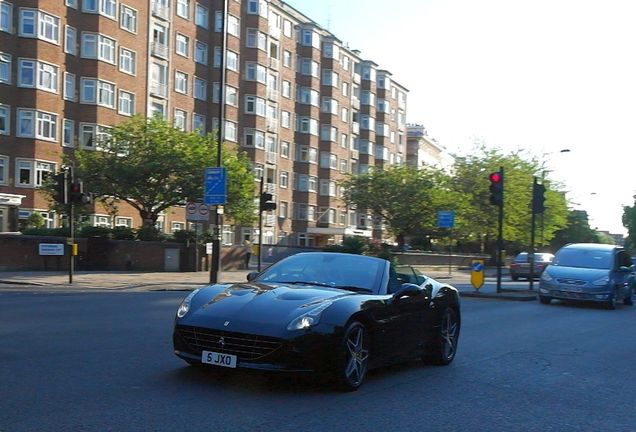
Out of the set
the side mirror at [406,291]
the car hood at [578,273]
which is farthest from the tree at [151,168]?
the side mirror at [406,291]

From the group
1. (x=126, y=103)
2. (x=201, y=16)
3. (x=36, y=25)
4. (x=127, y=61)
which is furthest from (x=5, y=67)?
(x=201, y=16)

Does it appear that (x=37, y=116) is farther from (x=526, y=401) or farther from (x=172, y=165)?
(x=526, y=401)

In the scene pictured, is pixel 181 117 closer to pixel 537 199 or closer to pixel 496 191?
pixel 537 199

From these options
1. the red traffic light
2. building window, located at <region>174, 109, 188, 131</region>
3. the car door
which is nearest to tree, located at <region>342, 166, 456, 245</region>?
building window, located at <region>174, 109, 188, 131</region>

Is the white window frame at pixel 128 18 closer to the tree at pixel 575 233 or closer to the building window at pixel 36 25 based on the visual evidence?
the building window at pixel 36 25

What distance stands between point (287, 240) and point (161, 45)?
921 inches

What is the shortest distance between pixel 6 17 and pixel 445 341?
41.2 meters

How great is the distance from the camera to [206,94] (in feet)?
202

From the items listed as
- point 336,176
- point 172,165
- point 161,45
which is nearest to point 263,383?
point 172,165

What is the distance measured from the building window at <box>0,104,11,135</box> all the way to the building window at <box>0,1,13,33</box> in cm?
432

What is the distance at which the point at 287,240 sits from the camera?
2840 inches

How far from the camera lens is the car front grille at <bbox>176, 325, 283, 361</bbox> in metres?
7.03

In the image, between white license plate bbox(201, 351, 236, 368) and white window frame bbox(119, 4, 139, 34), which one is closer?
white license plate bbox(201, 351, 236, 368)

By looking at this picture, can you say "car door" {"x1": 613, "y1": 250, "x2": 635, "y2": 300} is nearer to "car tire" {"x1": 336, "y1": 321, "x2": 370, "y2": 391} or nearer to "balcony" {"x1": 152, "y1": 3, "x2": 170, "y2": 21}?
"car tire" {"x1": 336, "y1": 321, "x2": 370, "y2": 391}
